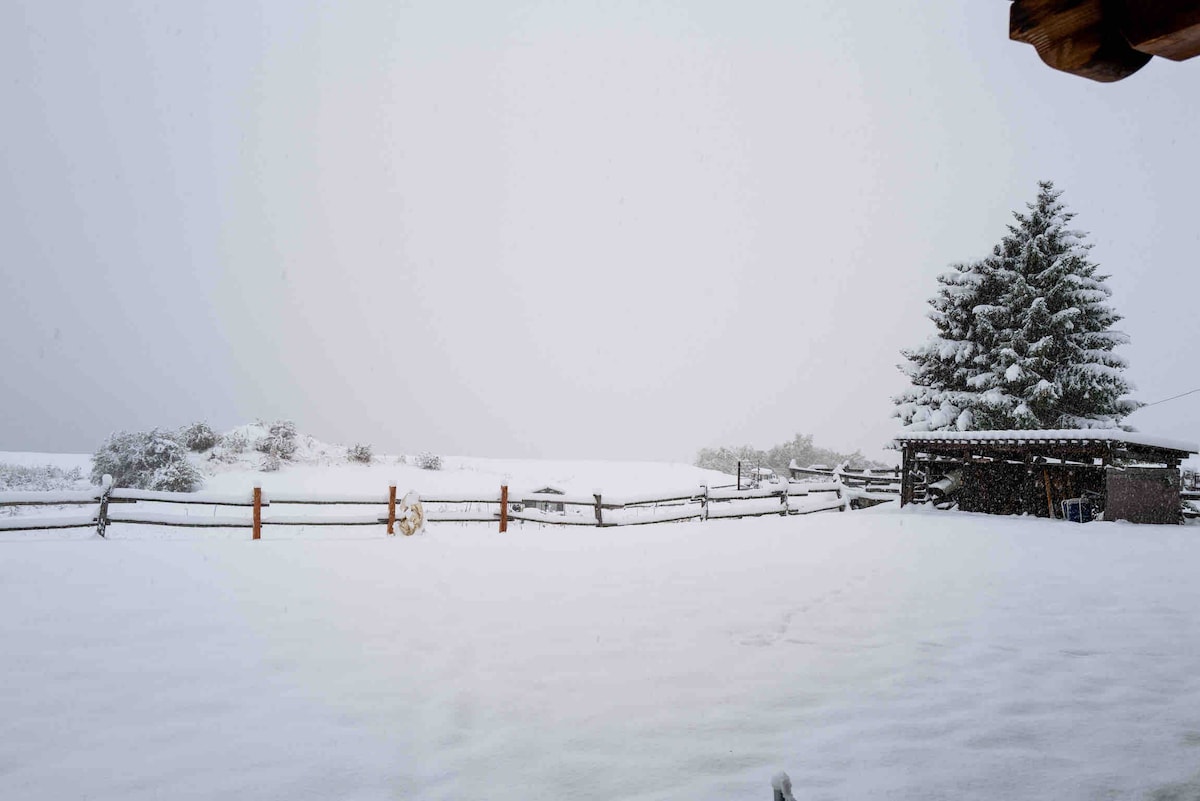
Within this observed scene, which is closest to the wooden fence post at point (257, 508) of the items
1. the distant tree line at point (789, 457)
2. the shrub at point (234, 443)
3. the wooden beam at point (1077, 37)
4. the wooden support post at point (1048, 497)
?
the wooden beam at point (1077, 37)

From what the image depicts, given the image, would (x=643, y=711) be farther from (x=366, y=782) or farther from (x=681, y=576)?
(x=681, y=576)

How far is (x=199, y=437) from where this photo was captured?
3036 cm

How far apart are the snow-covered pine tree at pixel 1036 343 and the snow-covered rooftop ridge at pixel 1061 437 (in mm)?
5755

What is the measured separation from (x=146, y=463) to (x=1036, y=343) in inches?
1295

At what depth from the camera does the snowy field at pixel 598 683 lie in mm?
→ 2912

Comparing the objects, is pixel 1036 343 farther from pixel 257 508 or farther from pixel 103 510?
pixel 103 510

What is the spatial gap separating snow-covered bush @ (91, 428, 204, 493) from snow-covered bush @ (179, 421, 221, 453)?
499 centimetres

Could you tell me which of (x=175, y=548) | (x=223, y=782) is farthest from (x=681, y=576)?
(x=175, y=548)

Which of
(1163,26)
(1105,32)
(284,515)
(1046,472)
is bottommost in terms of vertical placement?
(284,515)

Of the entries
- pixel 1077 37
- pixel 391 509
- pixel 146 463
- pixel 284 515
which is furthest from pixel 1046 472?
pixel 146 463

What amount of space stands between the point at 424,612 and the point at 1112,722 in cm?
529

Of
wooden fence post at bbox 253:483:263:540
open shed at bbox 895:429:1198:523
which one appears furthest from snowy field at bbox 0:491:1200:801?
open shed at bbox 895:429:1198:523

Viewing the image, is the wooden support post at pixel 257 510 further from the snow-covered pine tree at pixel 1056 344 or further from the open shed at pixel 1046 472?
the snow-covered pine tree at pixel 1056 344

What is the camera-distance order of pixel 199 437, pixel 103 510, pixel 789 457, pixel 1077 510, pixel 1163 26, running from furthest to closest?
pixel 789 457, pixel 199 437, pixel 1077 510, pixel 103 510, pixel 1163 26
